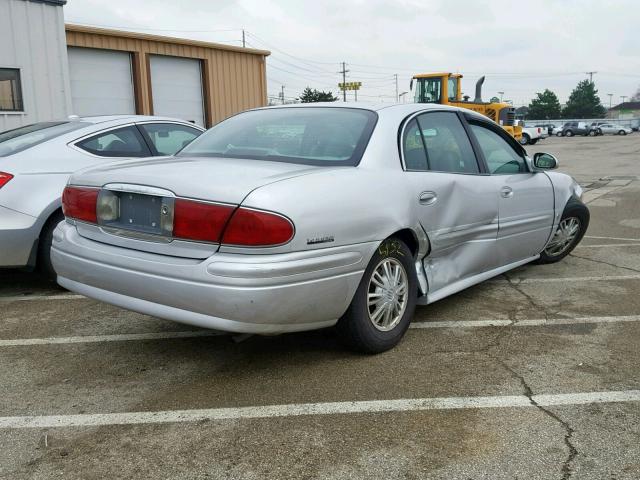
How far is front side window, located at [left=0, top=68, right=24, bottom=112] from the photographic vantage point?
41.1 feet

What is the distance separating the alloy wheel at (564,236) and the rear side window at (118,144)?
3828 mm

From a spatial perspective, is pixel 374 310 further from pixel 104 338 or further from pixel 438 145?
pixel 104 338

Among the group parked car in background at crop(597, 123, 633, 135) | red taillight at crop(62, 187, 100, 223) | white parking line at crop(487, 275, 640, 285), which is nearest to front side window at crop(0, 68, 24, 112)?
red taillight at crop(62, 187, 100, 223)

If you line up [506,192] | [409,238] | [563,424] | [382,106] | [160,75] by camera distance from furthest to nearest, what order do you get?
[160,75], [506,192], [382,106], [409,238], [563,424]

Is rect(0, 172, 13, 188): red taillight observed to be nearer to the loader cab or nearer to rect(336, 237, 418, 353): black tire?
rect(336, 237, 418, 353): black tire

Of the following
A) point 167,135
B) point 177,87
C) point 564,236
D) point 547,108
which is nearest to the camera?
point 564,236

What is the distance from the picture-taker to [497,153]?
193 inches

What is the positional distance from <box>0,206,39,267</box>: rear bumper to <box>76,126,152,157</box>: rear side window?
2.90 ft

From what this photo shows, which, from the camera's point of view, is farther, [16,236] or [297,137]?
[16,236]

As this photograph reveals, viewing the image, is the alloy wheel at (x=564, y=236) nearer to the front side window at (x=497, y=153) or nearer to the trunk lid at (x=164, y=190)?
the front side window at (x=497, y=153)

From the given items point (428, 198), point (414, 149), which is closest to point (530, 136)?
point (414, 149)

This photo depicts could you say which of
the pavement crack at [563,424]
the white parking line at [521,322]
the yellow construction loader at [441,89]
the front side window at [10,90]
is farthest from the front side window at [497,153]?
the yellow construction loader at [441,89]

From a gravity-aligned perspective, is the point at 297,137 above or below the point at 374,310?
above

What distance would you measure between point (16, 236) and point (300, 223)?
2.81m
